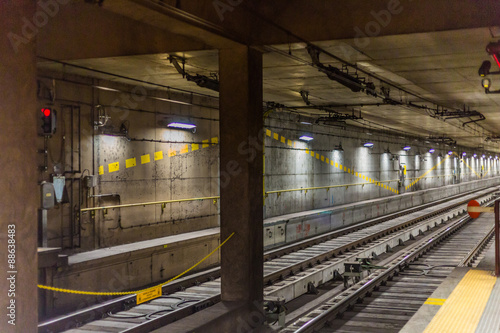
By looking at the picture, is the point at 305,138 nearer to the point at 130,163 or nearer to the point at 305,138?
the point at 305,138

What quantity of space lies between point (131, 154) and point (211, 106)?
12.3 feet

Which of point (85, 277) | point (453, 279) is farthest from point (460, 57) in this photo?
point (85, 277)

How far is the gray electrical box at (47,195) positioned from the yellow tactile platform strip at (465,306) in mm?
6625

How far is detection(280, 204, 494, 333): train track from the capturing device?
928 cm

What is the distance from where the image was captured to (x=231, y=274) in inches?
318

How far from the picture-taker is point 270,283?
12.4 m

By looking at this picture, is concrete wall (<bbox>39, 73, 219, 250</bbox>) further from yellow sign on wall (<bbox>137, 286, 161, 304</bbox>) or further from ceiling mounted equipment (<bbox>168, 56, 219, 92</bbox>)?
ceiling mounted equipment (<bbox>168, 56, 219, 92</bbox>)

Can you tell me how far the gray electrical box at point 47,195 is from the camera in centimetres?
922

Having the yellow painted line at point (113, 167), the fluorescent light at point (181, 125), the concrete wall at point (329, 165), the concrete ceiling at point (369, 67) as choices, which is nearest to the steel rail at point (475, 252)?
the concrete ceiling at point (369, 67)

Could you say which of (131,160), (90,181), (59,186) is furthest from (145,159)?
(59,186)

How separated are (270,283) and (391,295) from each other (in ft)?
9.10

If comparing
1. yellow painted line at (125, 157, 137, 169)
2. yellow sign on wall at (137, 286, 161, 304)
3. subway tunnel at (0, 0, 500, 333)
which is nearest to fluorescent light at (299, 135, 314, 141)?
subway tunnel at (0, 0, 500, 333)

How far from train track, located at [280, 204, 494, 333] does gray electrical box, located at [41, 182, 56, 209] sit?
464 cm

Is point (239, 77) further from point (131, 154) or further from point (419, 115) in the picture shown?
point (419, 115)
